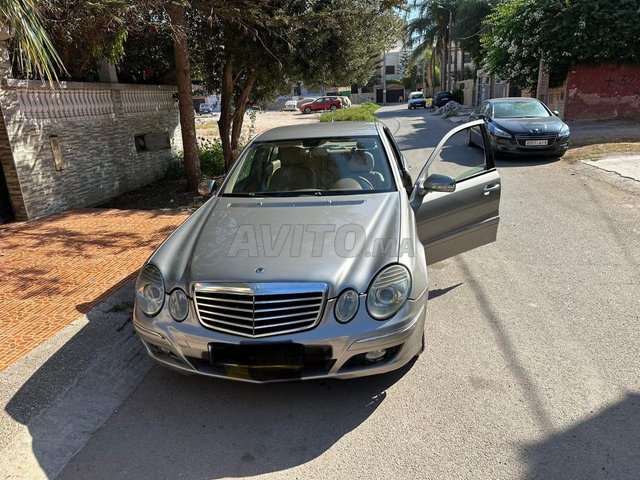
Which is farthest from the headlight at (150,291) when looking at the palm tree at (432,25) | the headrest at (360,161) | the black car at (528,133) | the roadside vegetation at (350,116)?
the palm tree at (432,25)

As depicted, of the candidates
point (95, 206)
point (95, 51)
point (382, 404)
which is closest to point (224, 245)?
point (382, 404)

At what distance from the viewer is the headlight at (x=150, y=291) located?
2924 millimetres

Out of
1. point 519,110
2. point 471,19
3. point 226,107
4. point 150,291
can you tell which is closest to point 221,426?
point 150,291

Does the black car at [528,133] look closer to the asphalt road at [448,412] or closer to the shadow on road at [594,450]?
the asphalt road at [448,412]

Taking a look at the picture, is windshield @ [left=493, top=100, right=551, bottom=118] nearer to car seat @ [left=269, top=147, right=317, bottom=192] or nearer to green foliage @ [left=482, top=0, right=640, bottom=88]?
green foliage @ [left=482, top=0, right=640, bottom=88]

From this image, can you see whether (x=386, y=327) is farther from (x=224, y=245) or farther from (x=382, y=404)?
(x=224, y=245)

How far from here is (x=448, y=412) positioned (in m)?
2.84

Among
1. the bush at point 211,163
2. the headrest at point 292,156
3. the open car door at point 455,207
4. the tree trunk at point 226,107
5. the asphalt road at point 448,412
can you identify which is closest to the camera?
the asphalt road at point 448,412

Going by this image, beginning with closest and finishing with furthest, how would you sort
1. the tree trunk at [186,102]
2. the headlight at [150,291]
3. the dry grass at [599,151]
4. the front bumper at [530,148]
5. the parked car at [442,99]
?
the headlight at [150,291], the tree trunk at [186,102], the front bumper at [530,148], the dry grass at [599,151], the parked car at [442,99]

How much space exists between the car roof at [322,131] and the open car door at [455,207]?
699 millimetres

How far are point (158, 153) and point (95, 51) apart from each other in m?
3.63

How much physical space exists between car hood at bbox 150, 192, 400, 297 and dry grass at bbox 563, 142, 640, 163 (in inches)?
376

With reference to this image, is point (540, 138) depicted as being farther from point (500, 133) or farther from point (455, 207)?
point (455, 207)

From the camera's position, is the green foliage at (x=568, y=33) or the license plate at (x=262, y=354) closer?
the license plate at (x=262, y=354)
